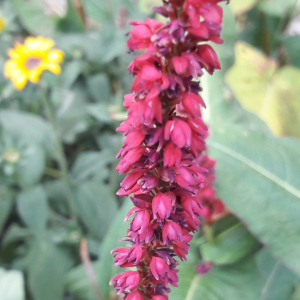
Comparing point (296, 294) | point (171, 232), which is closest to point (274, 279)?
point (296, 294)

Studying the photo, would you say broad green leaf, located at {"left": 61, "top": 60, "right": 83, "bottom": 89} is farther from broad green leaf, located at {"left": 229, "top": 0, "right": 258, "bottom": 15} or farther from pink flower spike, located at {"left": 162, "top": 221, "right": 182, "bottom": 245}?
pink flower spike, located at {"left": 162, "top": 221, "right": 182, "bottom": 245}

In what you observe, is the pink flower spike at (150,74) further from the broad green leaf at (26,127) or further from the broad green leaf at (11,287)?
the broad green leaf at (26,127)

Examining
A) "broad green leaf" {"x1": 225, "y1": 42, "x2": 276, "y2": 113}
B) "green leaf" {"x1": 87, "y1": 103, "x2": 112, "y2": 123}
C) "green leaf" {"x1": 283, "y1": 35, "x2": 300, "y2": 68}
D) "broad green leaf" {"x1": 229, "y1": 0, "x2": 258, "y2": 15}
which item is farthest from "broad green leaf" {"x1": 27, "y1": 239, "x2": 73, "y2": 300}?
"green leaf" {"x1": 283, "y1": 35, "x2": 300, "y2": 68}

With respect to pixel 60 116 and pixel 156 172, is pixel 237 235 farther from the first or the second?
pixel 60 116

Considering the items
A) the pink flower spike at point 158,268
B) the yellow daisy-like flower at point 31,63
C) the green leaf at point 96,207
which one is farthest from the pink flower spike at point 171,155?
the green leaf at point 96,207

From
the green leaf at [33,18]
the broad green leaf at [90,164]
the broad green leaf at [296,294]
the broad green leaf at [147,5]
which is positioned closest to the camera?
the broad green leaf at [296,294]

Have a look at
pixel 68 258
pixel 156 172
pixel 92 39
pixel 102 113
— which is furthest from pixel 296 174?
pixel 92 39
